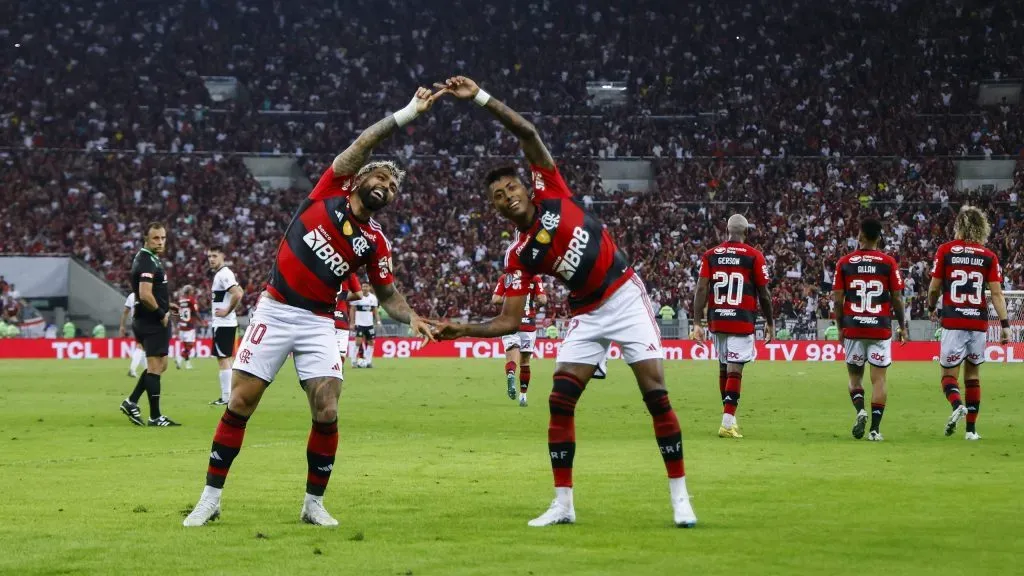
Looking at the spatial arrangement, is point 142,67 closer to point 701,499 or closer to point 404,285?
point 404,285

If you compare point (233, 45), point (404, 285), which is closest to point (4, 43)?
point (233, 45)

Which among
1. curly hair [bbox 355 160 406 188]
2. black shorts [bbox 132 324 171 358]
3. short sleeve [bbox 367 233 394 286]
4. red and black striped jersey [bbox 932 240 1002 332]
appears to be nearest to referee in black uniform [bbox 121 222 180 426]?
black shorts [bbox 132 324 171 358]

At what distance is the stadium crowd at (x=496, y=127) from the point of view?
52.5 m

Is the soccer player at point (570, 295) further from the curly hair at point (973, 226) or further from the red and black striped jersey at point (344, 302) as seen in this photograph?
the red and black striped jersey at point (344, 302)

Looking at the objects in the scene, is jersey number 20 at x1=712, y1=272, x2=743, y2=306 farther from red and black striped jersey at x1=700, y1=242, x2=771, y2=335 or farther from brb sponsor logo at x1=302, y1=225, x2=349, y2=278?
brb sponsor logo at x1=302, y1=225, x2=349, y2=278

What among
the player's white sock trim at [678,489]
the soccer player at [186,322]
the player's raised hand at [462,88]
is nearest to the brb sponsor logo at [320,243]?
the player's raised hand at [462,88]

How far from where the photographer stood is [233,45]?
63219mm

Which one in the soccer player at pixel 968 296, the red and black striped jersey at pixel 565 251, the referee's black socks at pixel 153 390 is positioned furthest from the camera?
the referee's black socks at pixel 153 390

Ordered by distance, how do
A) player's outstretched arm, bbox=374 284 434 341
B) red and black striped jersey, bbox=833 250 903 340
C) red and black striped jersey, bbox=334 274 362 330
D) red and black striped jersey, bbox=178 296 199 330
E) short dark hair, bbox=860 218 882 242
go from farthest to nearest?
red and black striped jersey, bbox=178 296 199 330 → red and black striped jersey, bbox=334 274 362 330 → red and black striped jersey, bbox=833 250 903 340 → short dark hair, bbox=860 218 882 242 → player's outstretched arm, bbox=374 284 434 341

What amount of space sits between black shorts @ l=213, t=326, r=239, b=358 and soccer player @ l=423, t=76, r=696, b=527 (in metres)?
13.5

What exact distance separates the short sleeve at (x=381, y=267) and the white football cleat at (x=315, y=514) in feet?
5.48

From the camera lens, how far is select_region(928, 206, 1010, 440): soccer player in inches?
616

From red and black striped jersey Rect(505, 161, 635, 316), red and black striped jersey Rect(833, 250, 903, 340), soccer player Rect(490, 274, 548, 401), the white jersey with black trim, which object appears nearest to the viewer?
red and black striped jersey Rect(505, 161, 635, 316)

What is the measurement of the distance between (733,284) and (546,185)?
25.5 ft
